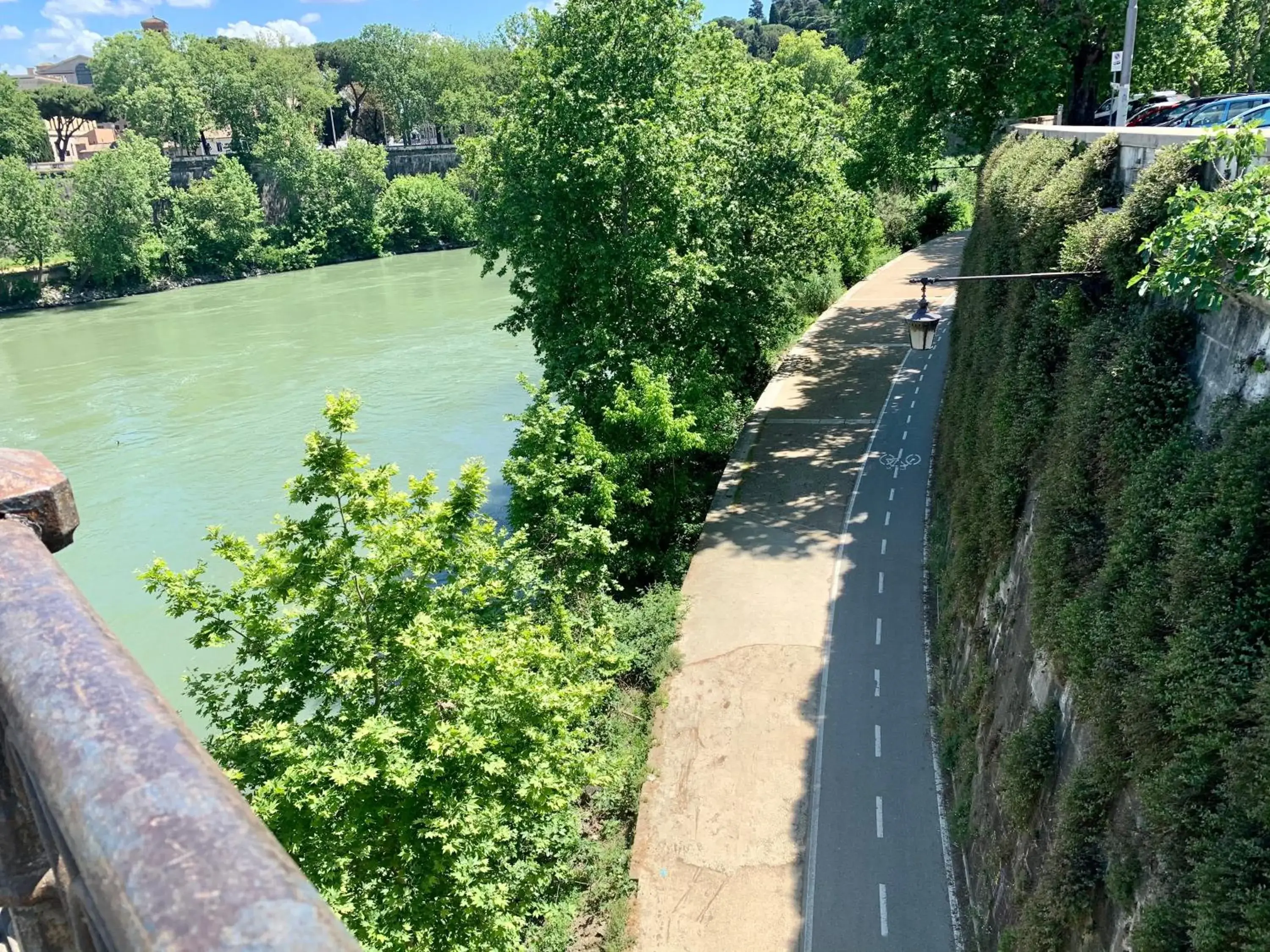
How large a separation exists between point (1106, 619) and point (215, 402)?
30.9 meters

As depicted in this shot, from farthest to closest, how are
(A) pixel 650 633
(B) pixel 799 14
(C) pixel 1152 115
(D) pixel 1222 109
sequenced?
1. (B) pixel 799 14
2. (C) pixel 1152 115
3. (D) pixel 1222 109
4. (A) pixel 650 633

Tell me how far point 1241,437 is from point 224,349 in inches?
1574

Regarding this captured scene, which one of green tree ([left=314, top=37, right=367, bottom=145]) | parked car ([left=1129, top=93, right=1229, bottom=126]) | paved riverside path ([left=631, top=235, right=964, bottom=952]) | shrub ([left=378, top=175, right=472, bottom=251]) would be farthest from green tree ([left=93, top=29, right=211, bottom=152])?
parked car ([left=1129, top=93, right=1229, bottom=126])

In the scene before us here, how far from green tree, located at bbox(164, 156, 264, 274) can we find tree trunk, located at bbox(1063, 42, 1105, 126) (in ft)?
173

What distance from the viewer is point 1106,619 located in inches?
298

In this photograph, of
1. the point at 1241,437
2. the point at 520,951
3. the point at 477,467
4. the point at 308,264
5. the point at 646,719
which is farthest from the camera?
the point at 308,264

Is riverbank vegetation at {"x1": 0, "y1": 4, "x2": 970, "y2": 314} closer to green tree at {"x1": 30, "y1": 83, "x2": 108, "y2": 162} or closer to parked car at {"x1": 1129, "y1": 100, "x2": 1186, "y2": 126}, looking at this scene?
green tree at {"x1": 30, "y1": 83, "x2": 108, "y2": 162}

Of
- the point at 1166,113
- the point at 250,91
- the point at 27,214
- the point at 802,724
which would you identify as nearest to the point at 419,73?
the point at 250,91

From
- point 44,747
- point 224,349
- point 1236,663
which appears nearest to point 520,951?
point 1236,663

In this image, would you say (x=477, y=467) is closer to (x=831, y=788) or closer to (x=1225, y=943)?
(x=831, y=788)

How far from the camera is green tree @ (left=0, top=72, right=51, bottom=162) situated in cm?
6531

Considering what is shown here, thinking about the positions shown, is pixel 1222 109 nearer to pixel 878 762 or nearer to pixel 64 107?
pixel 878 762

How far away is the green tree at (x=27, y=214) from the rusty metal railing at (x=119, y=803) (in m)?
63.6

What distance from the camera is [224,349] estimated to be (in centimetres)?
3941
